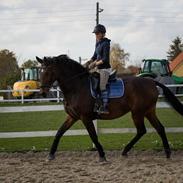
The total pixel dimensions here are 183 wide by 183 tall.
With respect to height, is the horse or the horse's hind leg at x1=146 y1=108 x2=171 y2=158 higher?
the horse

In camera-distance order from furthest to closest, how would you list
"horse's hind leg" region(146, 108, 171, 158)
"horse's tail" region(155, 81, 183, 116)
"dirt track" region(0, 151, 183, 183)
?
"horse's tail" region(155, 81, 183, 116) < "horse's hind leg" region(146, 108, 171, 158) < "dirt track" region(0, 151, 183, 183)

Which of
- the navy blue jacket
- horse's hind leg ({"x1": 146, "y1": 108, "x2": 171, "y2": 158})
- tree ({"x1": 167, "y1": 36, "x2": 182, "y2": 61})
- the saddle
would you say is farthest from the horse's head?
tree ({"x1": 167, "y1": 36, "x2": 182, "y2": 61})

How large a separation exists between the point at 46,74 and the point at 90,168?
2.13 meters

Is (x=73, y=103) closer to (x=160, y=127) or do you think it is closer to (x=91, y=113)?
(x=91, y=113)

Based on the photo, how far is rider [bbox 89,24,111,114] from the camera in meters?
8.73

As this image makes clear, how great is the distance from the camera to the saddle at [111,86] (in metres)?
8.76

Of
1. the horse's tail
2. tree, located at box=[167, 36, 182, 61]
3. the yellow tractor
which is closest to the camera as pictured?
the horse's tail

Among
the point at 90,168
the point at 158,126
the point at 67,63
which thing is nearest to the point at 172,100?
the point at 158,126

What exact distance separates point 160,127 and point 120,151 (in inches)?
45.1

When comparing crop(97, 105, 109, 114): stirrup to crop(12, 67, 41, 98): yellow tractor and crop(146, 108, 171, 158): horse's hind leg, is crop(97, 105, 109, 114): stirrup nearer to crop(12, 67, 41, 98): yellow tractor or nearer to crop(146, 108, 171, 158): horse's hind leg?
crop(146, 108, 171, 158): horse's hind leg

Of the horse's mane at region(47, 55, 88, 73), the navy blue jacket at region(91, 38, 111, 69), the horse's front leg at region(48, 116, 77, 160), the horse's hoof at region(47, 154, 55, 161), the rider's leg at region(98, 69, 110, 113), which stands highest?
the navy blue jacket at region(91, 38, 111, 69)

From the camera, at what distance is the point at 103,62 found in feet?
28.6

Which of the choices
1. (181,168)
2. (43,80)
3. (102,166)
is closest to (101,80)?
(43,80)

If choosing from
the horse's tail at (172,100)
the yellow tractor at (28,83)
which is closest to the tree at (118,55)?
the yellow tractor at (28,83)
